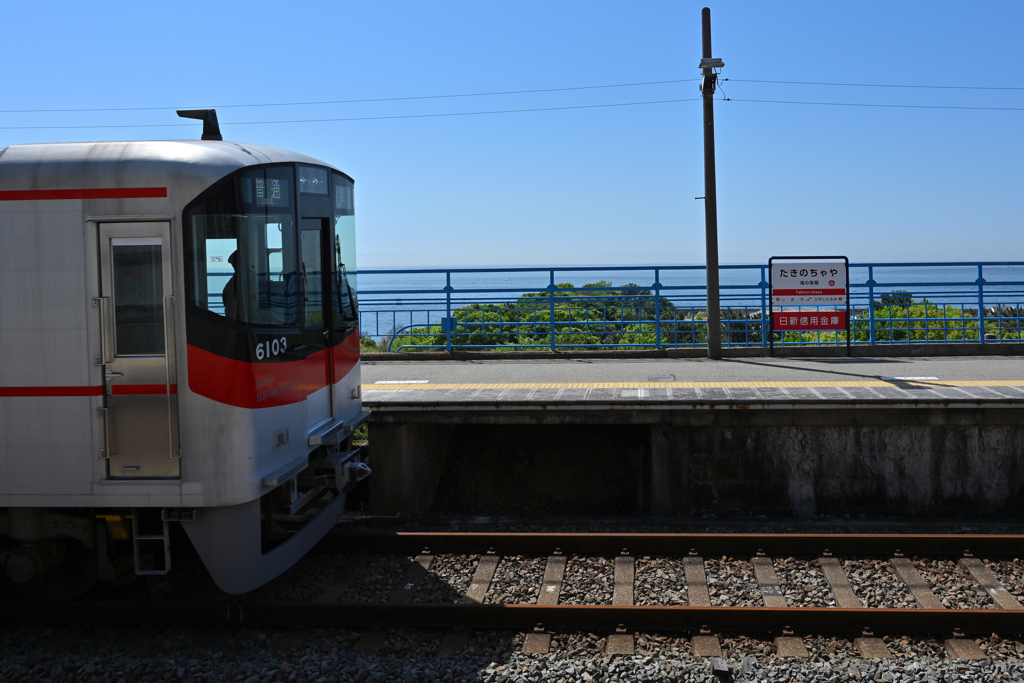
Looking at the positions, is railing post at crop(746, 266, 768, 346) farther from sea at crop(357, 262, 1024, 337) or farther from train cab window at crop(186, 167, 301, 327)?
train cab window at crop(186, 167, 301, 327)

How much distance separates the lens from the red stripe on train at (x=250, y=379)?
5.02m

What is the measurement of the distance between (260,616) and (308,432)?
1.28m

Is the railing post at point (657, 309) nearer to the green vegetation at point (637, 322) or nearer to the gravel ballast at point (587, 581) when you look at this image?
the green vegetation at point (637, 322)

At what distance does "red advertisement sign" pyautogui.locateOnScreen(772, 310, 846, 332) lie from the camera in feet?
46.8

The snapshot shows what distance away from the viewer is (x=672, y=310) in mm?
15914

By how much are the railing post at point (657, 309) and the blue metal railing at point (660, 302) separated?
0.02 meters

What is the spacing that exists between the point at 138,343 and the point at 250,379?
0.69 m

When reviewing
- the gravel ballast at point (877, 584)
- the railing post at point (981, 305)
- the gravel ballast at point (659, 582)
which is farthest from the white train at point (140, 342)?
the railing post at point (981, 305)

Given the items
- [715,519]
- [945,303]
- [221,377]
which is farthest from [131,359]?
[945,303]

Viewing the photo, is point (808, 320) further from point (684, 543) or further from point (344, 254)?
point (344, 254)

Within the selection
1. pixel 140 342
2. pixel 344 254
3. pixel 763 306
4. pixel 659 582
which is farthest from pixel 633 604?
pixel 763 306

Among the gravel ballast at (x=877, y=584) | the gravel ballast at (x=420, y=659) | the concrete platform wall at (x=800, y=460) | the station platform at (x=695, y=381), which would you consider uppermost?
the station platform at (x=695, y=381)

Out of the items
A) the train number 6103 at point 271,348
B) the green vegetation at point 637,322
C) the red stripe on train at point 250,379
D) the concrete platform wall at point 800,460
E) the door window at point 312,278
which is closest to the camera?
the red stripe on train at point 250,379

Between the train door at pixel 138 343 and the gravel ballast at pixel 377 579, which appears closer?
the train door at pixel 138 343
